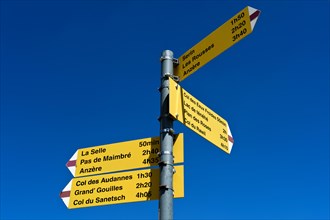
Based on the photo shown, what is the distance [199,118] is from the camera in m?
4.29

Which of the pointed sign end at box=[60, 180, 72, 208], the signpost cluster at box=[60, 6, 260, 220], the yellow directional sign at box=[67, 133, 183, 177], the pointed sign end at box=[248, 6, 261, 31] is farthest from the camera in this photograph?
the pointed sign end at box=[60, 180, 72, 208]

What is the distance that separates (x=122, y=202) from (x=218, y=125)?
4.93 feet

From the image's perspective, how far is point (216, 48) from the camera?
4.27 meters

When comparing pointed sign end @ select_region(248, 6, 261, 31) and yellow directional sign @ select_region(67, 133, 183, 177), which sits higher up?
pointed sign end @ select_region(248, 6, 261, 31)

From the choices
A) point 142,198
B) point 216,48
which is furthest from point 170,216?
point 216,48

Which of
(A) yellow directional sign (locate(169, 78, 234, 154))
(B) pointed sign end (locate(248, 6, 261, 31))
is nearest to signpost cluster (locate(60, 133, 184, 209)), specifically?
(A) yellow directional sign (locate(169, 78, 234, 154))

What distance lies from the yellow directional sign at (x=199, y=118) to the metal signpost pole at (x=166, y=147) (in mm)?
125

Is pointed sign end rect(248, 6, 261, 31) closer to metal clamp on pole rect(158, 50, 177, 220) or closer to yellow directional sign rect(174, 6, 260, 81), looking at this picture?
yellow directional sign rect(174, 6, 260, 81)

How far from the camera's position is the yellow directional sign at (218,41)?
413 cm

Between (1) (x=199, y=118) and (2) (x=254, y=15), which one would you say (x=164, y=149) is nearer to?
(1) (x=199, y=118)

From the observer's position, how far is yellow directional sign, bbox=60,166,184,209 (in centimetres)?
390

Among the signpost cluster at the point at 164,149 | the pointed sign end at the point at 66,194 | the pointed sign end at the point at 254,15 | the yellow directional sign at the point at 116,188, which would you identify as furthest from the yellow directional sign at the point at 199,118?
the pointed sign end at the point at 66,194

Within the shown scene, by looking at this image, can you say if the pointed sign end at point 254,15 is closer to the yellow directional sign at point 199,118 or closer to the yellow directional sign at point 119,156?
the yellow directional sign at point 199,118

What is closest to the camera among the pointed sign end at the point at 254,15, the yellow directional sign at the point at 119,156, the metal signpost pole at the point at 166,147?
the metal signpost pole at the point at 166,147
